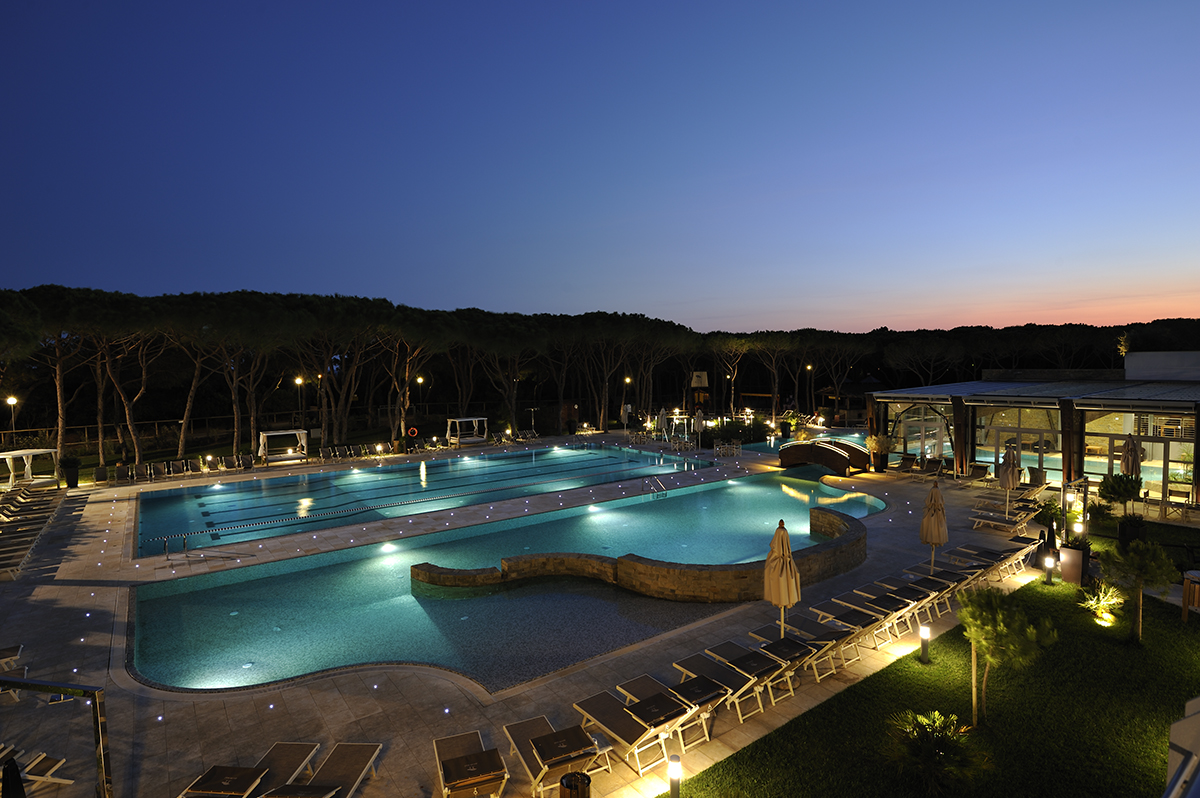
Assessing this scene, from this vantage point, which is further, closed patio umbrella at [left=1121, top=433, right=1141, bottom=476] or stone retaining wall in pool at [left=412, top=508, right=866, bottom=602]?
closed patio umbrella at [left=1121, top=433, right=1141, bottom=476]

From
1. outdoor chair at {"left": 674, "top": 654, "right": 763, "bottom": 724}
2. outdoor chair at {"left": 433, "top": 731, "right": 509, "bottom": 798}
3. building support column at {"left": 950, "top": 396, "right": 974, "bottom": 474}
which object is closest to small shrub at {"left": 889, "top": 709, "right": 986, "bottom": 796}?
outdoor chair at {"left": 674, "top": 654, "right": 763, "bottom": 724}

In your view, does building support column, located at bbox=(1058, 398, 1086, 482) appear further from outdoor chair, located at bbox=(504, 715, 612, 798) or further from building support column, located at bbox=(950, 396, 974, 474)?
outdoor chair, located at bbox=(504, 715, 612, 798)

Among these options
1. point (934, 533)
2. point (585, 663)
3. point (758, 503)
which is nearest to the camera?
point (585, 663)

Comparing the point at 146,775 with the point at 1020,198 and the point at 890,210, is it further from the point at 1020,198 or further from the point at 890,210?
the point at 890,210

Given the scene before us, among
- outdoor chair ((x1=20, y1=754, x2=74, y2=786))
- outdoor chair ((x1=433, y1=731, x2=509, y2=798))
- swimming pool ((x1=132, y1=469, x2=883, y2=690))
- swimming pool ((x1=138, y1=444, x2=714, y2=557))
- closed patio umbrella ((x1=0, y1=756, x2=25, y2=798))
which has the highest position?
closed patio umbrella ((x1=0, y1=756, x2=25, y2=798))

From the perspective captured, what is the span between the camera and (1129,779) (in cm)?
460

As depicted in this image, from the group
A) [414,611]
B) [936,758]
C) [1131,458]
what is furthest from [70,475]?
[1131,458]

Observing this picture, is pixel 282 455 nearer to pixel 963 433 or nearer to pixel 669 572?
pixel 669 572

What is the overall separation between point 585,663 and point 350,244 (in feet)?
314

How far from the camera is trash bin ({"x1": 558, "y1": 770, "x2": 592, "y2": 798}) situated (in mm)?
3877

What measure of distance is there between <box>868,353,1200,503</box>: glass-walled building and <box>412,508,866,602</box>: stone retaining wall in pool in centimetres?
851

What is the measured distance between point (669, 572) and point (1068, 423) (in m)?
12.8

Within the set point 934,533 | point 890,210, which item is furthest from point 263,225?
point 934,533

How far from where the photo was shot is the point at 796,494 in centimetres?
1703
